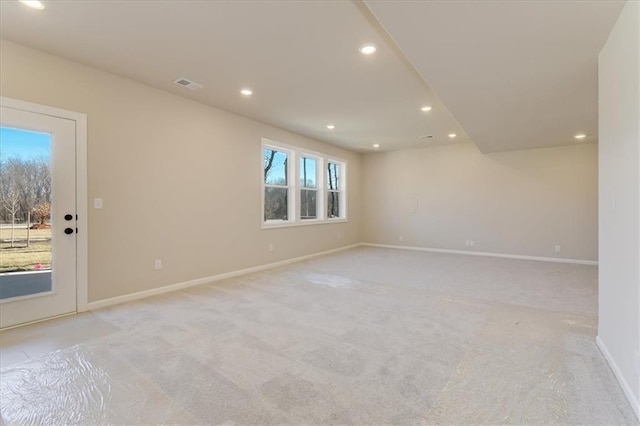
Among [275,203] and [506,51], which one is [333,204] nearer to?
[275,203]

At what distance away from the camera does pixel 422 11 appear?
190 cm

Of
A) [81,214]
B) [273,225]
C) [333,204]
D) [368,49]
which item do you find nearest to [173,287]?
[81,214]

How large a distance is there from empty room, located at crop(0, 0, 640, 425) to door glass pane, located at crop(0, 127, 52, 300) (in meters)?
0.02

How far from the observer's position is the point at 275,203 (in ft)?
19.9

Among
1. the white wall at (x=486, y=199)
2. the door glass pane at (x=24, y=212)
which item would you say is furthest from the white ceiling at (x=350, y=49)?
the white wall at (x=486, y=199)

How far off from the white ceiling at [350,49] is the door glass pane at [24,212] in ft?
Result: 3.17

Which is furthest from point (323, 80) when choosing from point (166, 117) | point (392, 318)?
point (392, 318)

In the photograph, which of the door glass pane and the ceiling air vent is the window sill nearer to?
the ceiling air vent

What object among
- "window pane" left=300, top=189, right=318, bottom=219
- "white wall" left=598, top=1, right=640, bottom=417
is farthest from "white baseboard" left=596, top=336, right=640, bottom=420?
"window pane" left=300, top=189, right=318, bottom=219

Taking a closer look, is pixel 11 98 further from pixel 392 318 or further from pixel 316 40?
pixel 392 318

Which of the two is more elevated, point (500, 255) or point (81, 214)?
point (81, 214)

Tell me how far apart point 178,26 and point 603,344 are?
419 cm

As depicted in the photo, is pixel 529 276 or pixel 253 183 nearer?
pixel 529 276

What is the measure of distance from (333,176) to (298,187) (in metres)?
1.69
